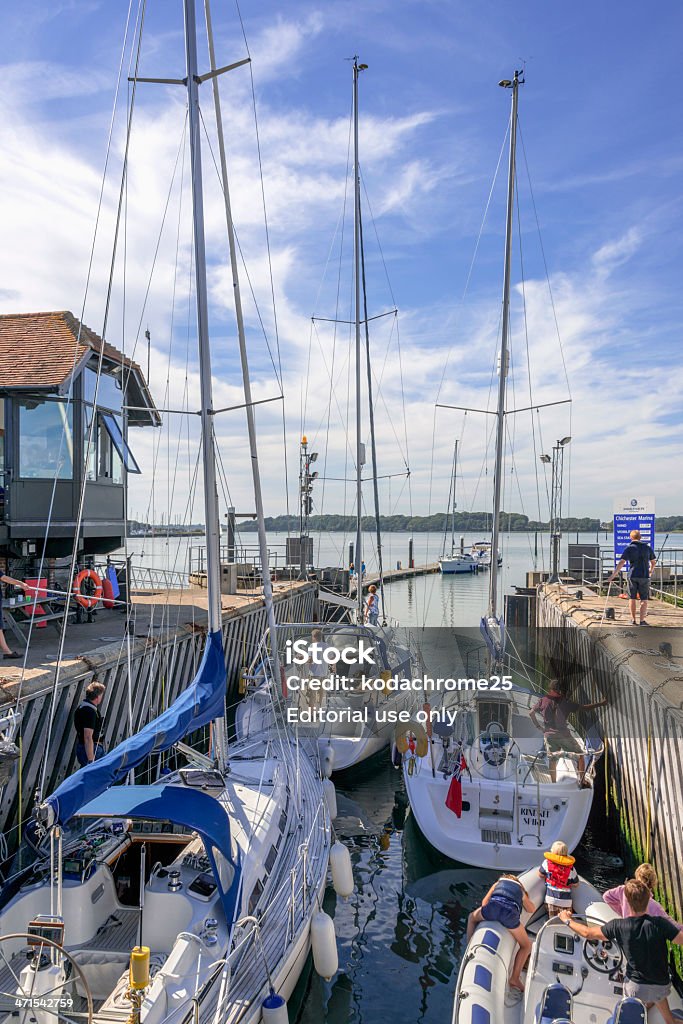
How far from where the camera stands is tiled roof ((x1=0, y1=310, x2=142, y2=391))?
14.8 m

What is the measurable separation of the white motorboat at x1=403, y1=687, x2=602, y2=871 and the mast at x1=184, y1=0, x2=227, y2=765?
10.9 feet

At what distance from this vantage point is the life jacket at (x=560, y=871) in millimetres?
6859

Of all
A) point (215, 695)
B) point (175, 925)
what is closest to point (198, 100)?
point (215, 695)

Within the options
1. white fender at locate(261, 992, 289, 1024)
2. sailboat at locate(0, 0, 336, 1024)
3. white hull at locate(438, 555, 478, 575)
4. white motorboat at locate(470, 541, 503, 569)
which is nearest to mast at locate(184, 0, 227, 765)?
sailboat at locate(0, 0, 336, 1024)

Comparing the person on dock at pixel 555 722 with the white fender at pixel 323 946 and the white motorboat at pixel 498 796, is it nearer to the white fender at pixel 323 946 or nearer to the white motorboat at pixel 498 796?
the white motorboat at pixel 498 796

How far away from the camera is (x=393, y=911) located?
888cm

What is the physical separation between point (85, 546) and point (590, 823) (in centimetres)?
1265

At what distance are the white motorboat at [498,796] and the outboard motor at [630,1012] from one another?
3.91 meters

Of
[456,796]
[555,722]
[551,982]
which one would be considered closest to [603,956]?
[551,982]

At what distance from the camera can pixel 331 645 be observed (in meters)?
15.2

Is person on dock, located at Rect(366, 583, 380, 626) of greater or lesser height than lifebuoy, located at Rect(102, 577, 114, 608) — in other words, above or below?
below

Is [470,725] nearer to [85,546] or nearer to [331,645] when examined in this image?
[331,645]

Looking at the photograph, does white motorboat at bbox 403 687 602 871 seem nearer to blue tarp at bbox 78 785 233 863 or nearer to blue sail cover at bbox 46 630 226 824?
blue sail cover at bbox 46 630 226 824

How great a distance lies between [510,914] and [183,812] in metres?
3.18
